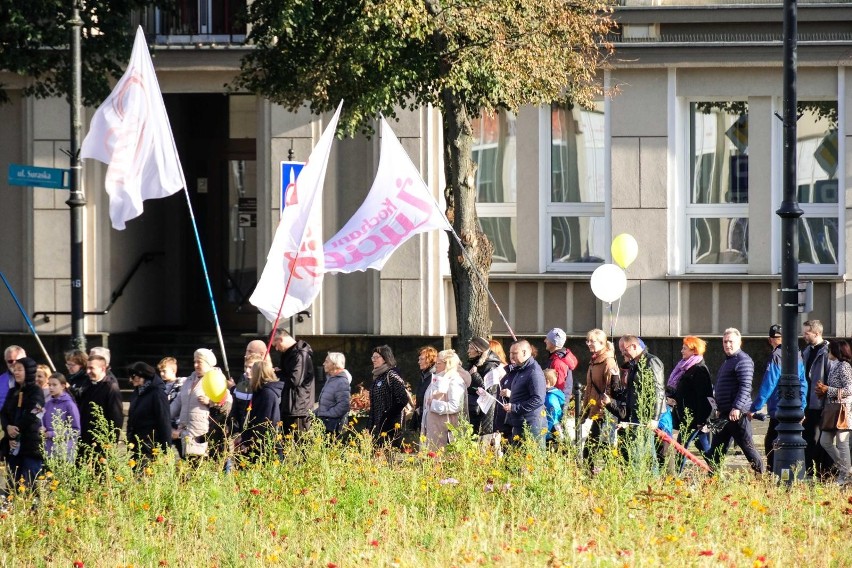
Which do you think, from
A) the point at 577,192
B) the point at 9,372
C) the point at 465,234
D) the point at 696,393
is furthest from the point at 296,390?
the point at 577,192

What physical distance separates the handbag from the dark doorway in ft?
40.4

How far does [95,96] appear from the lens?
17594 millimetres

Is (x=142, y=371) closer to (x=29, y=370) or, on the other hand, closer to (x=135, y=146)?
(x=29, y=370)

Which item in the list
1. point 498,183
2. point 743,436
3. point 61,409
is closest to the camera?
point 61,409

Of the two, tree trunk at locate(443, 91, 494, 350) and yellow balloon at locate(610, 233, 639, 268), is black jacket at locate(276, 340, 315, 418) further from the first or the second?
yellow balloon at locate(610, 233, 639, 268)

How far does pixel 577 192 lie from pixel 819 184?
10.8ft

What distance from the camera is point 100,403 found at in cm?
1187

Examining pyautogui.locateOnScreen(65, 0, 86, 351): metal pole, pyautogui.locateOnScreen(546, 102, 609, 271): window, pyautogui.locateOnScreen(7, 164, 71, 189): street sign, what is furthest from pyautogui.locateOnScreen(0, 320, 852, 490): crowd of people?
pyautogui.locateOnScreen(546, 102, 609, 271): window

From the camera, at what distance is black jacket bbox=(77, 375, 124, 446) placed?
39.0 feet

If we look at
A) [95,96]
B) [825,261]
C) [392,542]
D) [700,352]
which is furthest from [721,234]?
[392,542]

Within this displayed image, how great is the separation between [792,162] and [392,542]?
5.55m

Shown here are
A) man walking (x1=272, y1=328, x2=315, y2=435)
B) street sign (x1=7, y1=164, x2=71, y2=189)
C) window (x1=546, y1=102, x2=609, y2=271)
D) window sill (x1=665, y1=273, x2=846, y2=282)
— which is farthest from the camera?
window (x1=546, y1=102, x2=609, y2=271)

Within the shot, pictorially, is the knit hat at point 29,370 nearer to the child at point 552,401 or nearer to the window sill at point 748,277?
the child at point 552,401

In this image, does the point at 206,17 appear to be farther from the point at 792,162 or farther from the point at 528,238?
the point at 792,162
